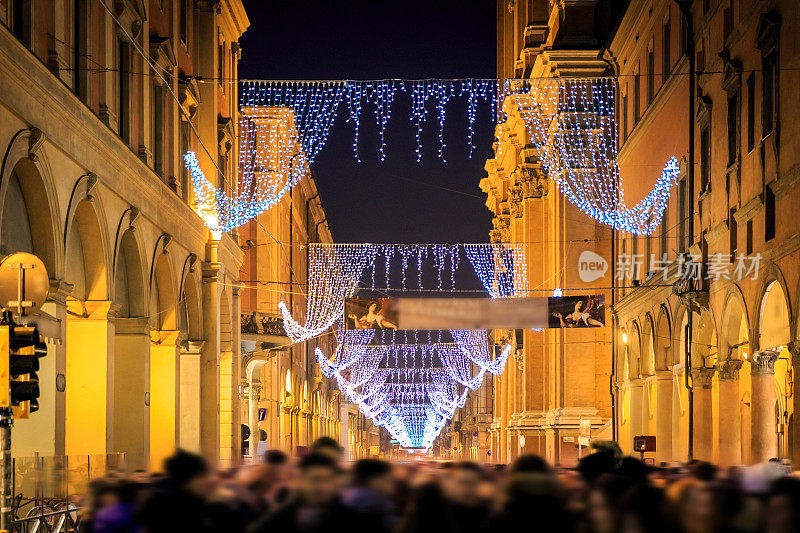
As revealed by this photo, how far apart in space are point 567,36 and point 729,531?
40754 mm

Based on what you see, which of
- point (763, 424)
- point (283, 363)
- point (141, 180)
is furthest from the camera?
point (283, 363)

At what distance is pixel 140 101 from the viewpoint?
26812 mm

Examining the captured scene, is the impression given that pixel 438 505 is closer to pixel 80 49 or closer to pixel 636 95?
pixel 80 49

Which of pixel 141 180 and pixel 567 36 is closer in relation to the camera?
pixel 141 180

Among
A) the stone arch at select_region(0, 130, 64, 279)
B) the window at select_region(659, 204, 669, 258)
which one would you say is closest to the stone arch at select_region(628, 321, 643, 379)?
the window at select_region(659, 204, 669, 258)

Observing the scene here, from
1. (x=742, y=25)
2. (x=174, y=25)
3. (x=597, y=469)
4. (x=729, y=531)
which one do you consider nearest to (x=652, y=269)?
(x=742, y=25)

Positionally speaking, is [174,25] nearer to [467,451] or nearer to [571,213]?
[571,213]

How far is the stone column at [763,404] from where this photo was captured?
23.0 m

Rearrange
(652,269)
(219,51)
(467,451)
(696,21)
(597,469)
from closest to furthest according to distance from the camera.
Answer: (597,469) < (696,21) < (652,269) < (219,51) < (467,451)

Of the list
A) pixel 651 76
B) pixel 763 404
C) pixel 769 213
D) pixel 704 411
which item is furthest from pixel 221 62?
pixel 763 404

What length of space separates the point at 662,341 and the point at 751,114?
10651 mm

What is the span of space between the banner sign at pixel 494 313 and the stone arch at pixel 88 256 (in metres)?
12.9

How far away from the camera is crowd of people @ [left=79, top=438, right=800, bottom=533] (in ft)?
23.1

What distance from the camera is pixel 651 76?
34.5 metres
